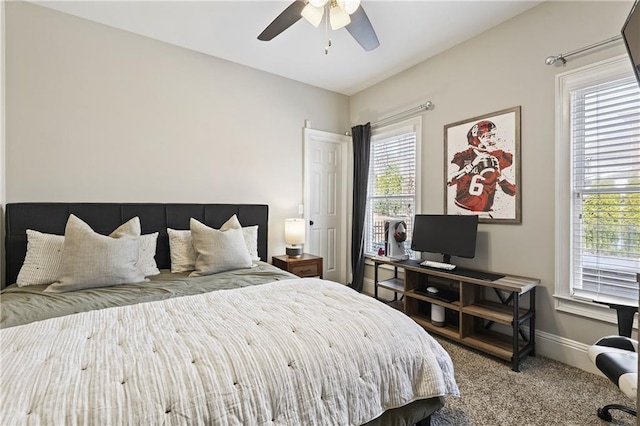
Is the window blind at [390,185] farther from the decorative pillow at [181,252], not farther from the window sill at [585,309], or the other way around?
the decorative pillow at [181,252]

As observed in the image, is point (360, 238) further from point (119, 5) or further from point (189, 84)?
point (119, 5)

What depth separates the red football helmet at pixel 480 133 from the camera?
8.92 ft

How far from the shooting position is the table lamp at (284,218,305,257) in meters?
3.54

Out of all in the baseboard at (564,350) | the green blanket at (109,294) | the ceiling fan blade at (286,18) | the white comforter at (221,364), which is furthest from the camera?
the baseboard at (564,350)

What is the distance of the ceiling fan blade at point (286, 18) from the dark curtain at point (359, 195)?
196 centimetres

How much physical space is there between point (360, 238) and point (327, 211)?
2.09 ft

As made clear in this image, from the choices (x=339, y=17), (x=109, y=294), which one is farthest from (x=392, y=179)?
(x=109, y=294)

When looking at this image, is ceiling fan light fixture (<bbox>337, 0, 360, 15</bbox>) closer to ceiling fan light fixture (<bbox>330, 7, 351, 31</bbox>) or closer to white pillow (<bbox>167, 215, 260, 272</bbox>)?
ceiling fan light fixture (<bbox>330, 7, 351, 31</bbox>)

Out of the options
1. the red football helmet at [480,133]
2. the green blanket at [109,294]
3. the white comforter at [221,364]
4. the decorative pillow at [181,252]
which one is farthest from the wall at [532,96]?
the decorative pillow at [181,252]

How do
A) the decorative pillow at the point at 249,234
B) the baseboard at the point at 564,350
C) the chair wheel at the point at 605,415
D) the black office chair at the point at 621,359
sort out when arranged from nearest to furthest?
1. the black office chair at the point at 621,359
2. the chair wheel at the point at 605,415
3. the baseboard at the point at 564,350
4. the decorative pillow at the point at 249,234

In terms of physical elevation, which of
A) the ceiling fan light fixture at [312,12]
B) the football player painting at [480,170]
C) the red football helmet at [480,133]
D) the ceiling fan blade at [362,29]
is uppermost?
the ceiling fan light fixture at [312,12]

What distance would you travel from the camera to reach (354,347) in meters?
1.28

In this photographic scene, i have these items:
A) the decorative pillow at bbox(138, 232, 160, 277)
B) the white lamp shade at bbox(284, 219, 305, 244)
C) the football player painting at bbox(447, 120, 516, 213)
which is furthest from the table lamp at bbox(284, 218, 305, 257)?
the football player painting at bbox(447, 120, 516, 213)

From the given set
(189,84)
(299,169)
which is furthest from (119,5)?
(299,169)
